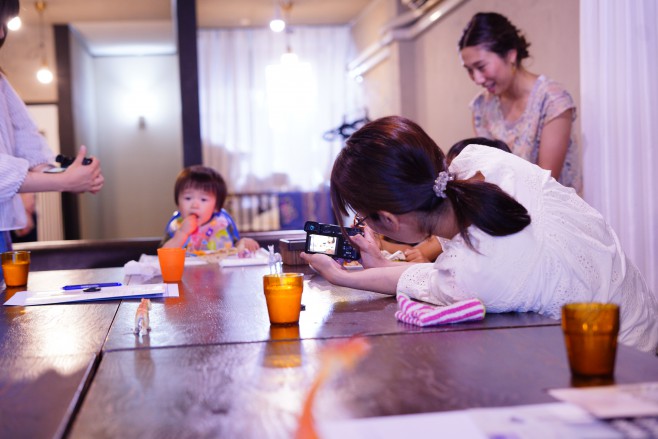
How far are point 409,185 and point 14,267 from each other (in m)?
1.15

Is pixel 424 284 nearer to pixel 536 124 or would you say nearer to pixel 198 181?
pixel 536 124

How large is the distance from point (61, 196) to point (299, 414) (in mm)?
8443

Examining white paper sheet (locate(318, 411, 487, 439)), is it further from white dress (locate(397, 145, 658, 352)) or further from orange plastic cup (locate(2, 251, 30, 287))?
orange plastic cup (locate(2, 251, 30, 287))

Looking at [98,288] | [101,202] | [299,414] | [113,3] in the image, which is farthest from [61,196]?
[299,414]

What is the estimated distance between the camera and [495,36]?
2834mm

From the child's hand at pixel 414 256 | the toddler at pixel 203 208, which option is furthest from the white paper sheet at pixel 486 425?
the toddler at pixel 203 208

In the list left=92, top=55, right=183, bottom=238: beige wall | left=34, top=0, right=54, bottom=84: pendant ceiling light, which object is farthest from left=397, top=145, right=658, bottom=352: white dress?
left=92, top=55, right=183, bottom=238: beige wall

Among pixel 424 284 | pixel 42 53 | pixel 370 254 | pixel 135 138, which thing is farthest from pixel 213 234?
pixel 135 138

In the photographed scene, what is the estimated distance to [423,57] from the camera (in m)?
6.13

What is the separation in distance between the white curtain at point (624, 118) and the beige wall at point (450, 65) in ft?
2.87

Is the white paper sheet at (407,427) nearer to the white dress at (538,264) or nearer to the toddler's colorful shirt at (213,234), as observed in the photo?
the white dress at (538,264)

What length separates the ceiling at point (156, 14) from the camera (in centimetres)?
731

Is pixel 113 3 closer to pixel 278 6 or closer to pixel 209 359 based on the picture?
pixel 278 6

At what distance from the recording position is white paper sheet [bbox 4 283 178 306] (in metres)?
1.62
